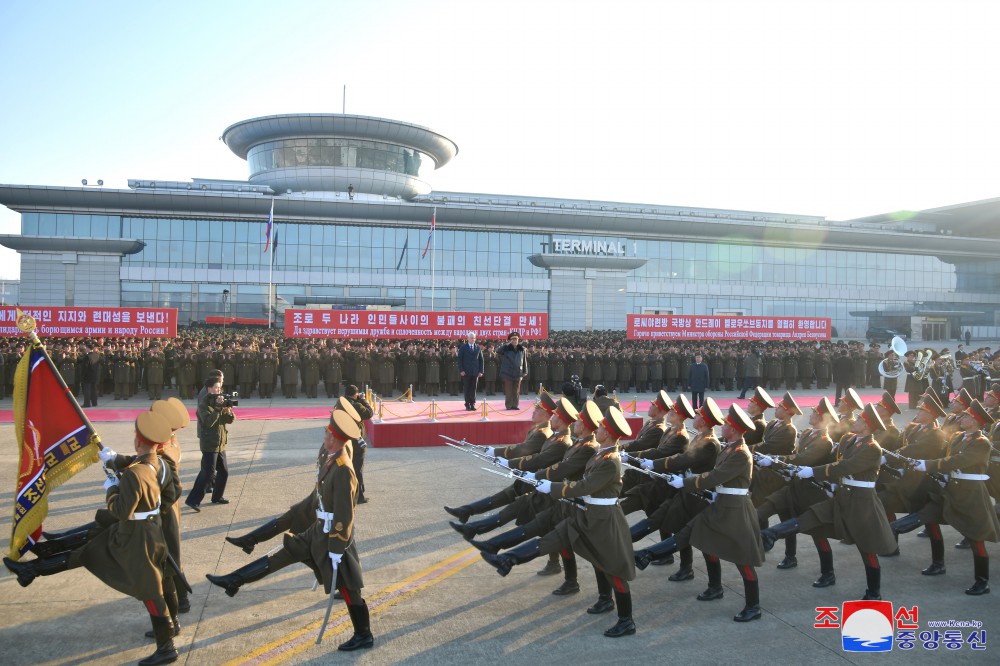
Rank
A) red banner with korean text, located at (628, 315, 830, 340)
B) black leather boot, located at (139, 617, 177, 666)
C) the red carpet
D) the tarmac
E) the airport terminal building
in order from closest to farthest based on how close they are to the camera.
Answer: black leather boot, located at (139, 617, 177, 666), the tarmac, the red carpet, red banner with korean text, located at (628, 315, 830, 340), the airport terminal building

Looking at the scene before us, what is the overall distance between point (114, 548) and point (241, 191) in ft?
167

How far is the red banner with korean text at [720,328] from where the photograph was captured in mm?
24891

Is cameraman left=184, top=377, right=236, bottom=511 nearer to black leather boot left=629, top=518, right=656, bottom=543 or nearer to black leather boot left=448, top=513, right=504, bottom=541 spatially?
black leather boot left=448, top=513, right=504, bottom=541

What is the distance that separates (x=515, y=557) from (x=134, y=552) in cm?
279

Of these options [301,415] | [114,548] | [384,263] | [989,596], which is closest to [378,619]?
[114,548]

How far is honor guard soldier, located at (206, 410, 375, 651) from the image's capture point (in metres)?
4.96

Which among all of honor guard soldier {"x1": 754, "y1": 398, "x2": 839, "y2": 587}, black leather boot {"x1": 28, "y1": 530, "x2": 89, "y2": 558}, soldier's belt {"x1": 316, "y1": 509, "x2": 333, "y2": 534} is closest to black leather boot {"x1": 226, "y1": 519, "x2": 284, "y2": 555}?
soldier's belt {"x1": 316, "y1": 509, "x2": 333, "y2": 534}

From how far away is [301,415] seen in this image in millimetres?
16359

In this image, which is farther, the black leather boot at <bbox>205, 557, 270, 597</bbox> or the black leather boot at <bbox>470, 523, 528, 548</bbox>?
the black leather boot at <bbox>470, 523, 528, 548</bbox>

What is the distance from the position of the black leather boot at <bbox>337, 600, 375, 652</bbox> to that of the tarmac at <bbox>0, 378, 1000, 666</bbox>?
0.28 ft

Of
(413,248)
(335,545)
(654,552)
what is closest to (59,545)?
(335,545)

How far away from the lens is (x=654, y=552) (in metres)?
6.02

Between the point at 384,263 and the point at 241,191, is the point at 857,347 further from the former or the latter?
the point at 241,191

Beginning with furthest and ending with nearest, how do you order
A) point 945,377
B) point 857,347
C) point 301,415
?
point 857,347
point 945,377
point 301,415
